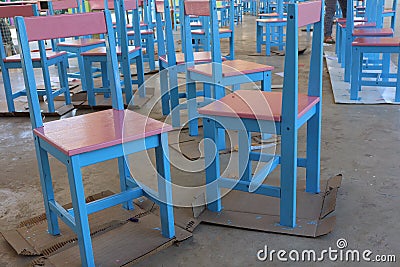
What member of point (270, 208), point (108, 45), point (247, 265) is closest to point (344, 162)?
point (270, 208)

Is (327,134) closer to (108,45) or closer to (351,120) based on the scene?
(351,120)

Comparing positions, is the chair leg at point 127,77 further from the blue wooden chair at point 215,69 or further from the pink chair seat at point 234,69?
the pink chair seat at point 234,69

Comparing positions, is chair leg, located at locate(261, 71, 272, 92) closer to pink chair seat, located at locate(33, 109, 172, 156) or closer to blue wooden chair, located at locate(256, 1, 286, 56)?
pink chair seat, located at locate(33, 109, 172, 156)

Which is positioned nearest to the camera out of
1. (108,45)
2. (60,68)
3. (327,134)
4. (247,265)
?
(247,265)

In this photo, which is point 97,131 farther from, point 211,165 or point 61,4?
point 61,4

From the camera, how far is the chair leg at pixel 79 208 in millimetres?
1615

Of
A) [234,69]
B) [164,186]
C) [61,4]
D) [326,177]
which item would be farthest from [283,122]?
[61,4]

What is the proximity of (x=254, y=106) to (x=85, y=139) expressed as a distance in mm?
760

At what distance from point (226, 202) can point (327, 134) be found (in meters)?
1.27

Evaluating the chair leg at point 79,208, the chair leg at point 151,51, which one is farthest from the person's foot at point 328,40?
the chair leg at point 79,208

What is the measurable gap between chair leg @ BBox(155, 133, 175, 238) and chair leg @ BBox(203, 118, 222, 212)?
0.86 feet

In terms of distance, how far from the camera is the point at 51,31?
179cm

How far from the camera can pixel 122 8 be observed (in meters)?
3.71

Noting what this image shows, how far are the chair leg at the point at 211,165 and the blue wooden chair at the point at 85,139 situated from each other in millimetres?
270
